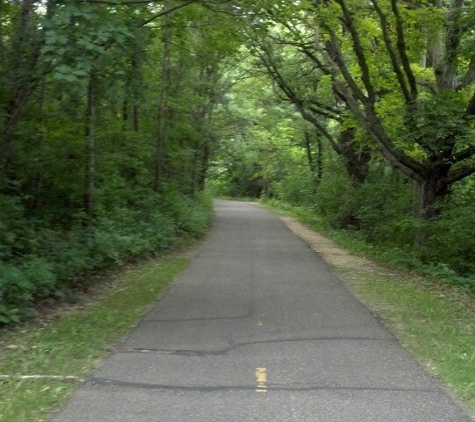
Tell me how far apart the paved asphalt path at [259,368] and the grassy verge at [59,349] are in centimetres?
22

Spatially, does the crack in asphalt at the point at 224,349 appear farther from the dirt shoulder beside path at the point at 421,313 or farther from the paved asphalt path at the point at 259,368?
the dirt shoulder beside path at the point at 421,313

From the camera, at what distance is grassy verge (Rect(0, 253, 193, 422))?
19.2 ft

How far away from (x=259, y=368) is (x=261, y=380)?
43 centimetres

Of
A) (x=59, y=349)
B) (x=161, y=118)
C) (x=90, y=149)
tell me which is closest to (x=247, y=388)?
(x=59, y=349)

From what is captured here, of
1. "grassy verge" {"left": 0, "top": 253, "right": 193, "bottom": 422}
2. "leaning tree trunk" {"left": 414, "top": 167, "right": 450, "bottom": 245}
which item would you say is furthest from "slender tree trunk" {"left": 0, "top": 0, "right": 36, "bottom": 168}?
"leaning tree trunk" {"left": 414, "top": 167, "right": 450, "bottom": 245}

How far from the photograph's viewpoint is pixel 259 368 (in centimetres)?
693

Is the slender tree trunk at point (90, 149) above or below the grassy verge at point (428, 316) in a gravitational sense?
above

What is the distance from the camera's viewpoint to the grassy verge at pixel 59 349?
19.2 feet

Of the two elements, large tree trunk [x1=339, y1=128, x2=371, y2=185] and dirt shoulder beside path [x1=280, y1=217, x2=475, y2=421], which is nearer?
dirt shoulder beside path [x1=280, y1=217, x2=475, y2=421]

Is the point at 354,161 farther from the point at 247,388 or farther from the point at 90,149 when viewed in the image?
the point at 247,388

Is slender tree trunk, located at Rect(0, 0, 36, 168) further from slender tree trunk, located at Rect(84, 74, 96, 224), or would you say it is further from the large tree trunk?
the large tree trunk

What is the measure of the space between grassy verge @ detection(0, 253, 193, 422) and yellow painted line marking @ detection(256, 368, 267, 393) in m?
1.73

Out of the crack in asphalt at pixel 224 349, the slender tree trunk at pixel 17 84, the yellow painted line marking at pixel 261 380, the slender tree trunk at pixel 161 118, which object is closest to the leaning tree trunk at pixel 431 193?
the slender tree trunk at pixel 161 118

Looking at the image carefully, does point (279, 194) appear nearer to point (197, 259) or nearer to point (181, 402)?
point (197, 259)
